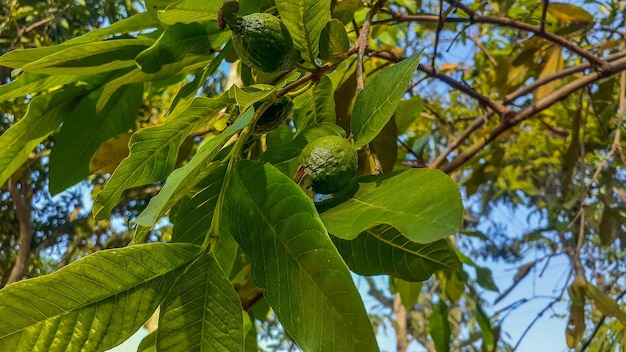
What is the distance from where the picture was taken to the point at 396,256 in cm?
52

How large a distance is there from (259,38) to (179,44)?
206 mm

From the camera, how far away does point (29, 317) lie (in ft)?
1.23

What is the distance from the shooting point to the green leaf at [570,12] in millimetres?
1354

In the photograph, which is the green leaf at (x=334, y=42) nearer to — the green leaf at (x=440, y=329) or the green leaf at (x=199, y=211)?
the green leaf at (x=199, y=211)

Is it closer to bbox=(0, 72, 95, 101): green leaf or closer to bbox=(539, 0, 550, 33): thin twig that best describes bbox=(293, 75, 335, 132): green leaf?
bbox=(0, 72, 95, 101): green leaf

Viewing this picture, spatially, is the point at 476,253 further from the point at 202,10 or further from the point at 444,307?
the point at 202,10

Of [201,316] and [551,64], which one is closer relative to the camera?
[201,316]

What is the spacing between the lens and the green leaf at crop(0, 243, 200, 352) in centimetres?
37

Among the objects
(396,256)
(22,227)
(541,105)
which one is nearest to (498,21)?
(541,105)

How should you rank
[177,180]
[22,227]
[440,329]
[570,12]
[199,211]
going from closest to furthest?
1. [177,180]
2. [199,211]
3. [440,329]
4. [570,12]
5. [22,227]

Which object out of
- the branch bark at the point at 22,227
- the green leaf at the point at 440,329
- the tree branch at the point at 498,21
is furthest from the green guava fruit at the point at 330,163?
the branch bark at the point at 22,227

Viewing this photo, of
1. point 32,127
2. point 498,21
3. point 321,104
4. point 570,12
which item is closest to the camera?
point 321,104

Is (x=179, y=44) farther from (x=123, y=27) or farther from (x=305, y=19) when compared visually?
(x=305, y=19)

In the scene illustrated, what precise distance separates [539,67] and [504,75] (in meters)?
0.15
